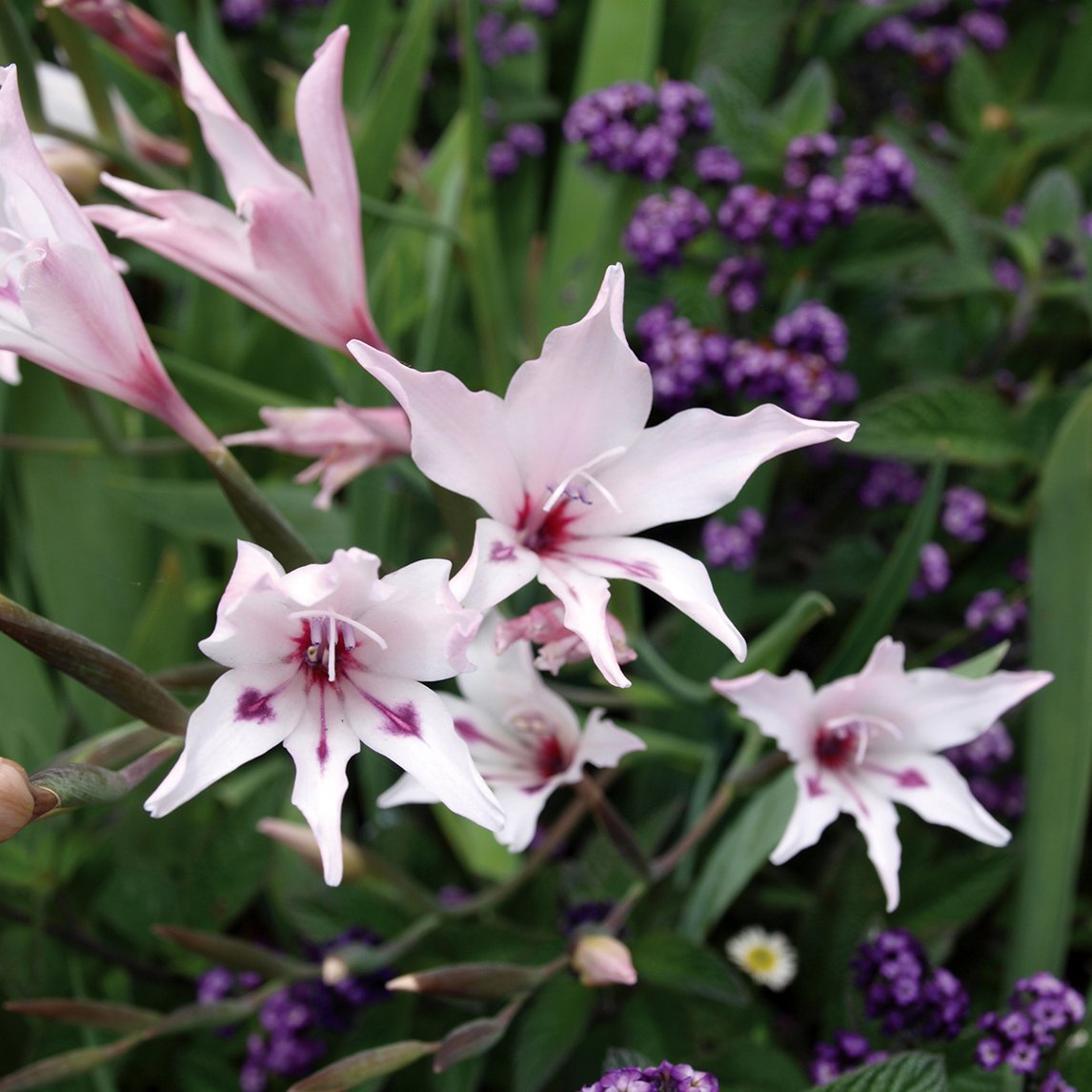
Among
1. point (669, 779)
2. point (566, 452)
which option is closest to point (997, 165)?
point (669, 779)

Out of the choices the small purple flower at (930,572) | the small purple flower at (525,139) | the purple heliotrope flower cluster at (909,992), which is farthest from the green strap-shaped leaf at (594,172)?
the purple heliotrope flower cluster at (909,992)

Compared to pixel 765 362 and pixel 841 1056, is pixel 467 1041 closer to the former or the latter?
pixel 841 1056

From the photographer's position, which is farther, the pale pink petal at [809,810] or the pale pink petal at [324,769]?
the pale pink petal at [809,810]

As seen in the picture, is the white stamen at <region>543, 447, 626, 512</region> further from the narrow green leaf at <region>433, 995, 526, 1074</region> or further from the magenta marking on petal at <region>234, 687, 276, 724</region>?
the narrow green leaf at <region>433, 995, 526, 1074</region>

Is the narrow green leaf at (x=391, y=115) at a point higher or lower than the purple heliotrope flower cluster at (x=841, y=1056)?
higher

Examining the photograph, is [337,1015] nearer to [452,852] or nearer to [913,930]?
[452,852]

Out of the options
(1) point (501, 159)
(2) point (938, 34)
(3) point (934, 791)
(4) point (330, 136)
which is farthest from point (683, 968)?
(2) point (938, 34)

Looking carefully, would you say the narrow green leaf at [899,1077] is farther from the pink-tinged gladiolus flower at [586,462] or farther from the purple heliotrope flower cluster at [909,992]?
the pink-tinged gladiolus flower at [586,462]
